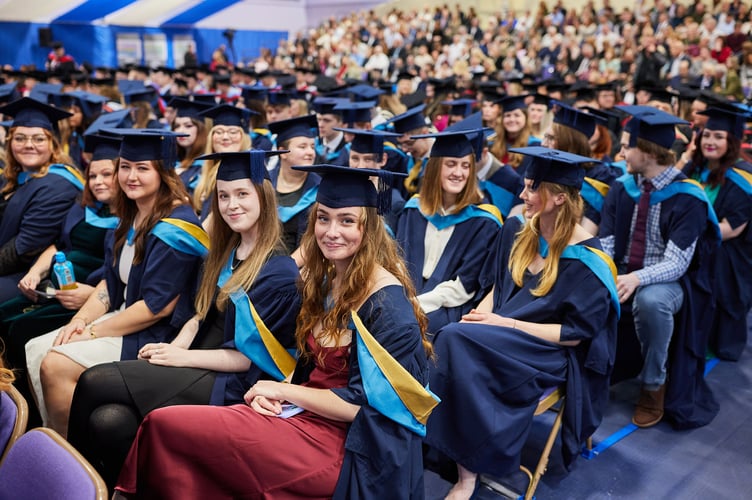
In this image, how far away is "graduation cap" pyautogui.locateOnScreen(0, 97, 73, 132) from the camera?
4.09m

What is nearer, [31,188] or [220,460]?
[220,460]

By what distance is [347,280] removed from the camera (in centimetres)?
218

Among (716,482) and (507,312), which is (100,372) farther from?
(716,482)

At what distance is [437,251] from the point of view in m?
3.55

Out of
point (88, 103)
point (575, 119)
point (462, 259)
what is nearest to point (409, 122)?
point (575, 119)

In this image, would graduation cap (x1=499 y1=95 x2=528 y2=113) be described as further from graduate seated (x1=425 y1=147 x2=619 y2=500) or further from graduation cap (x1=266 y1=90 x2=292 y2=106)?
graduate seated (x1=425 y1=147 x2=619 y2=500)

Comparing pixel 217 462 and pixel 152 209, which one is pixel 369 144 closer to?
pixel 152 209

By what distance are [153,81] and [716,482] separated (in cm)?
1237

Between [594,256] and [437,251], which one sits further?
[437,251]

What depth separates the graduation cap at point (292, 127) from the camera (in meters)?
4.19

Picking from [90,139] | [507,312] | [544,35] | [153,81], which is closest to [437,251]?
[507,312]

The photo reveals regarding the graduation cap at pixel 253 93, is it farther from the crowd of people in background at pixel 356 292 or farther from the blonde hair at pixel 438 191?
the blonde hair at pixel 438 191

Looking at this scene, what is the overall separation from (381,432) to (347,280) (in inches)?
19.3

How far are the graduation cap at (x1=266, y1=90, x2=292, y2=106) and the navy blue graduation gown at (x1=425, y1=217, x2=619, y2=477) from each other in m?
4.22
